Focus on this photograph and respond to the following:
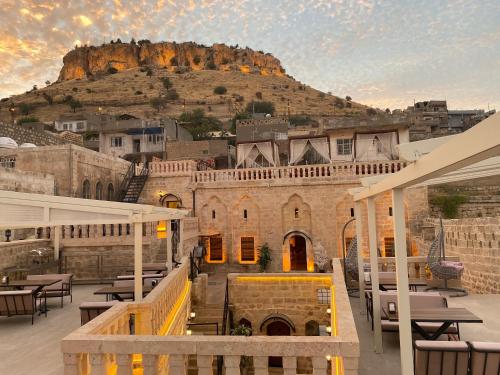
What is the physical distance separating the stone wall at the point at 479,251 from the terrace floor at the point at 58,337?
33.6 inches

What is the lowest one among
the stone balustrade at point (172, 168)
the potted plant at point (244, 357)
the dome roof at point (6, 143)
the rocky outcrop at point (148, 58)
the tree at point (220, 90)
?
the potted plant at point (244, 357)

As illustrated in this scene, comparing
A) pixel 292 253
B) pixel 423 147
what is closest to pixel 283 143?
pixel 292 253

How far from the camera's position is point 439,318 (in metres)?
5.97

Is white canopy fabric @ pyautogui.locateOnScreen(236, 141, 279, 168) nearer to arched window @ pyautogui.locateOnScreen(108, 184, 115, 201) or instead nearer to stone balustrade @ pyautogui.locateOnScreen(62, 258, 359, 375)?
arched window @ pyautogui.locateOnScreen(108, 184, 115, 201)

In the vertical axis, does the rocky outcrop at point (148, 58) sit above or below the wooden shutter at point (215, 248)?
above

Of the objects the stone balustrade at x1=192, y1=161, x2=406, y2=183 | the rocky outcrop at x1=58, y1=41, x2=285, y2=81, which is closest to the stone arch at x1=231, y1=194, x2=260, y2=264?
the stone balustrade at x1=192, y1=161, x2=406, y2=183

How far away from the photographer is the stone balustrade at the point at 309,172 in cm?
1912

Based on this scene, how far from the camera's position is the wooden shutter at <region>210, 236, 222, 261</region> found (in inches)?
827

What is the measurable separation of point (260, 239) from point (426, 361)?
614 inches

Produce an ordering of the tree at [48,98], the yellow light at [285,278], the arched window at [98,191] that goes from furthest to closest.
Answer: the tree at [48,98] → the arched window at [98,191] → the yellow light at [285,278]

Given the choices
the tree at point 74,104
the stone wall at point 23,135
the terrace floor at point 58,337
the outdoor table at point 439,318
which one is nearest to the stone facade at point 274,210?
the stone wall at point 23,135

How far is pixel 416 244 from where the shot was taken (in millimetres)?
18016

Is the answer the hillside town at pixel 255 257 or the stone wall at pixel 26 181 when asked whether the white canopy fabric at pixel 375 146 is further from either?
the stone wall at pixel 26 181

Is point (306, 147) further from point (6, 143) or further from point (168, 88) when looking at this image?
point (168, 88)
